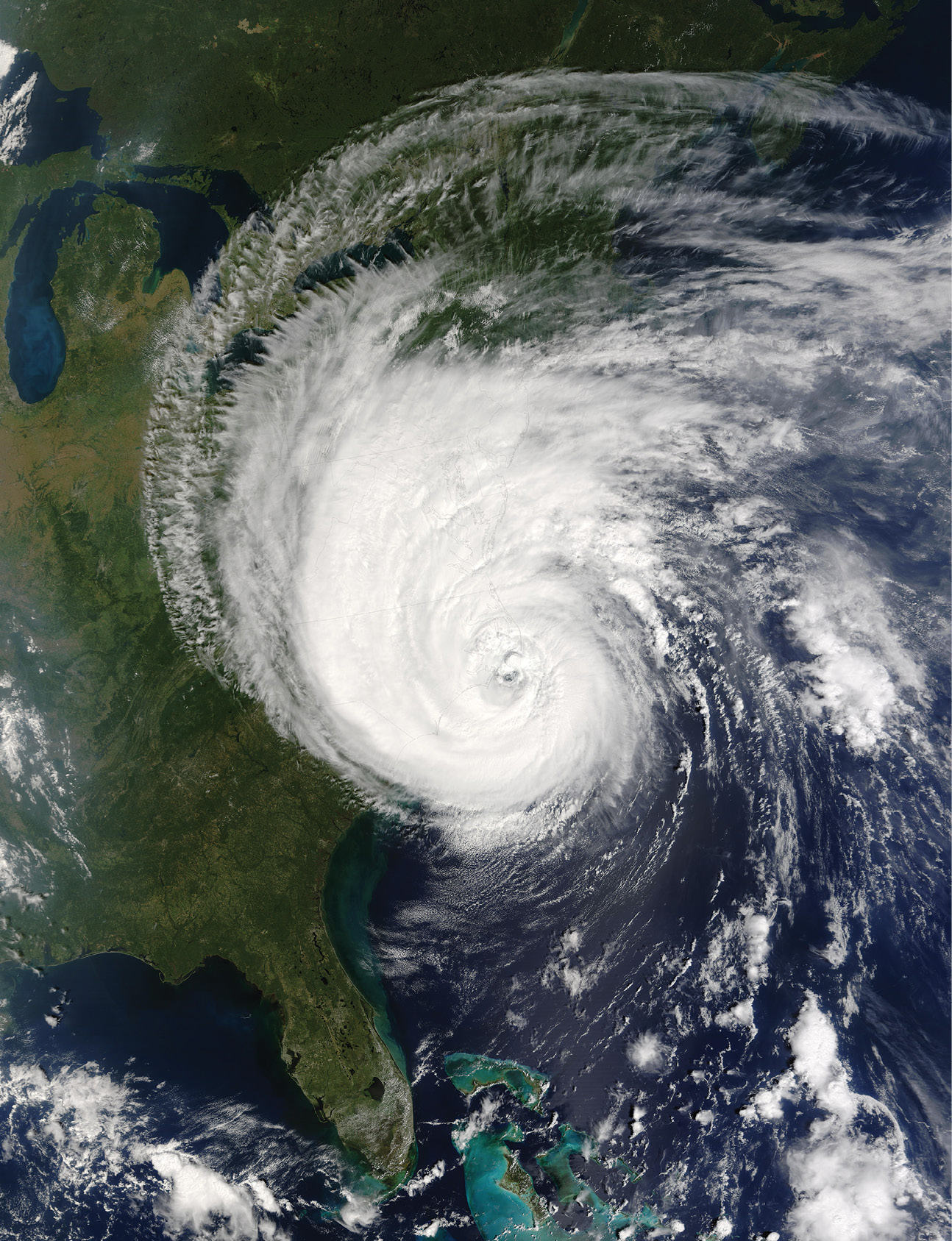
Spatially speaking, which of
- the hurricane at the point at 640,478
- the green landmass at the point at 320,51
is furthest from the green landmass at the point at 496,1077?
the green landmass at the point at 320,51

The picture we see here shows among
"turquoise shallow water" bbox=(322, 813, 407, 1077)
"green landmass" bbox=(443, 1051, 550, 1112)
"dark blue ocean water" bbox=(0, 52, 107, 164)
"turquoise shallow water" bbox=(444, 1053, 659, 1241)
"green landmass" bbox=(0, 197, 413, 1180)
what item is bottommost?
"turquoise shallow water" bbox=(444, 1053, 659, 1241)

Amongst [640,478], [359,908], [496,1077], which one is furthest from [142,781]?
[640,478]

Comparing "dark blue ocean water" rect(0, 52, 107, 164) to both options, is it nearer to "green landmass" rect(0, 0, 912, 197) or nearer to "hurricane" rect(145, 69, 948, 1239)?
"green landmass" rect(0, 0, 912, 197)

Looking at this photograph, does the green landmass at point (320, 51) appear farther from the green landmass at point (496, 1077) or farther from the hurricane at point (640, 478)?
the green landmass at point (496, 1077)

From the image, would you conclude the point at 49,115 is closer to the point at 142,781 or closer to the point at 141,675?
the point at 141,675

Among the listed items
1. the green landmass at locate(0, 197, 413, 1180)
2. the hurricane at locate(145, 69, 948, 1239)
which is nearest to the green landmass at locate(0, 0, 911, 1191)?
the green landmass at locate(0, 197, 413, 1180)

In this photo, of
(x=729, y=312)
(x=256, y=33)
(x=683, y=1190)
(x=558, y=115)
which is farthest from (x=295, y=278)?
(x=683, y=1190)
